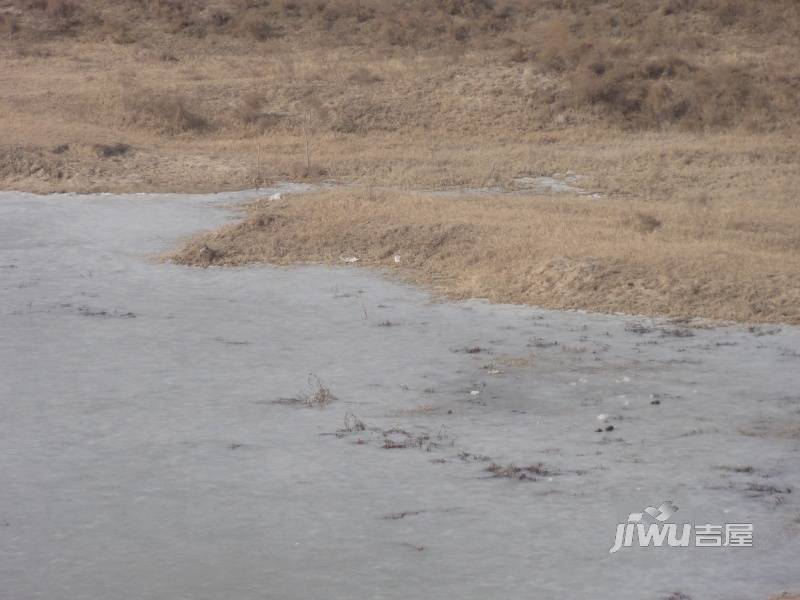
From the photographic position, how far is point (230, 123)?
28.4 metres

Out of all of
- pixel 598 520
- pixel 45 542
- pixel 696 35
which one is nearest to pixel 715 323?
pixel 598 520

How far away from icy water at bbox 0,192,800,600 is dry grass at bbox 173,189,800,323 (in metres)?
0.68

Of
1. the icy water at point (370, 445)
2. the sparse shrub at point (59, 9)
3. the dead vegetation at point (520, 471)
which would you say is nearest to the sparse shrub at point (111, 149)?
the icy water at point (370, 445)

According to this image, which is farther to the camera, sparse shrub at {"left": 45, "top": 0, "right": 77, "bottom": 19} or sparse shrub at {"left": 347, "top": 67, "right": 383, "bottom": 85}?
sparse shrub at {"left": 45, "top": 0, "right": 77, "bottom": 19}

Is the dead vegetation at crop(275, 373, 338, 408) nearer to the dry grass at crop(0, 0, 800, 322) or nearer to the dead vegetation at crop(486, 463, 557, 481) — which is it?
the dead vegetation at crop(486, 463, 557, 481)

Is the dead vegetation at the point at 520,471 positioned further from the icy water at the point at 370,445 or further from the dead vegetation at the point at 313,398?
the dead vegetation at the point at 313,398

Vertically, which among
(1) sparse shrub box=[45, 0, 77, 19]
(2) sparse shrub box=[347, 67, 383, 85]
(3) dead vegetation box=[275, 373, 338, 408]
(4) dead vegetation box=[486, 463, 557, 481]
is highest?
(1) sparse shrub box=[45, 0, 77, 19]

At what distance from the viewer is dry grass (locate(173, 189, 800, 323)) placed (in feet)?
46.7

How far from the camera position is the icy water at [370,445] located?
7434 mm

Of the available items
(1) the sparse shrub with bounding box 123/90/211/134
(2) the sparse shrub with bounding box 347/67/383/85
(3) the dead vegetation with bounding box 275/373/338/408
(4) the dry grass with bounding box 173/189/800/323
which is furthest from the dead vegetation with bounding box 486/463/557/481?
(2) the sparse shrub with bounding box 347/67/383/85

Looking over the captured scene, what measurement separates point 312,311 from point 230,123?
48.8 ft

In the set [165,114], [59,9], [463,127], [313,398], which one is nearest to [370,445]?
[313,398]

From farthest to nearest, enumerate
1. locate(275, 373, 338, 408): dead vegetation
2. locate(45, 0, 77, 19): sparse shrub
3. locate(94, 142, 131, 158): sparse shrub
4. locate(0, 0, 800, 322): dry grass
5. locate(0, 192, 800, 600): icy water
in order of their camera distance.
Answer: locate(45, 0, 77, 19): sparse shrub, locate(94, 142, 131, 158): sparse shrub, locate(0, 0, 800, 322): dry grass, locate(275, 373, 338, 408): dead vegetation, locate(0, 192, 800, 600): icy water

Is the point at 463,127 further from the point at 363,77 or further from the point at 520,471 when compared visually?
the point at 520,471
